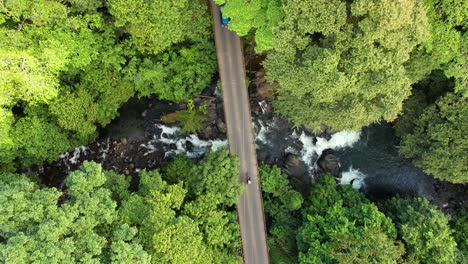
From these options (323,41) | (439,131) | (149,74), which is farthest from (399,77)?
(149,74)

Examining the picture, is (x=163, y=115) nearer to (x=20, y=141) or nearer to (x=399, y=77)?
(x=20, y=141)

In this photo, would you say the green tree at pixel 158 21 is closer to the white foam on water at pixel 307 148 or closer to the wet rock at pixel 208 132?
the wet rock at pixel 208 132

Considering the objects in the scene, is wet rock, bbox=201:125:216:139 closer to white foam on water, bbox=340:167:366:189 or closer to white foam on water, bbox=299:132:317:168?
white foam on water, bbox=299:132:317:168

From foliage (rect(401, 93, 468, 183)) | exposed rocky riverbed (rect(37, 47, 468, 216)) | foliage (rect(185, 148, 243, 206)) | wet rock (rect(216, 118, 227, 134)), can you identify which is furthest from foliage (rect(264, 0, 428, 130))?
wet rock (rect(216, 118, 227, 134))

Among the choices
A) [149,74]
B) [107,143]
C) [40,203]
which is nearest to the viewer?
[40,203]

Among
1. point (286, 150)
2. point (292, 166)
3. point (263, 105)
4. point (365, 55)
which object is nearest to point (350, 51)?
point (365, 55)

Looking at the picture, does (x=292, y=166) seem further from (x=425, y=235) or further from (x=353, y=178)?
(x=425, y=235)
